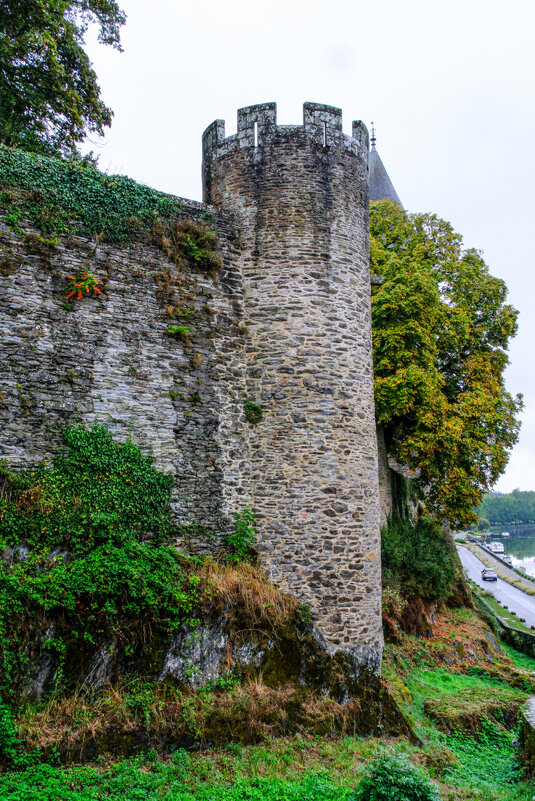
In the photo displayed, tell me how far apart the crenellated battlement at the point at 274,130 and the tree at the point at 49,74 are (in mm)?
4240

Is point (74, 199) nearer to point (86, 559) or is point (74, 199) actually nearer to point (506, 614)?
point (86, 559)

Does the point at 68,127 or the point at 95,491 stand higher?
the point at 68,127

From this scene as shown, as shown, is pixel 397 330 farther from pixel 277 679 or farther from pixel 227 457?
pixel 277 679

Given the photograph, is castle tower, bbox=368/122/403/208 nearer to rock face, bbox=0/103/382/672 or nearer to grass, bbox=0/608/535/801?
rock face, bbox=0/103/382/672

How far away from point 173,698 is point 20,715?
69.4 inches

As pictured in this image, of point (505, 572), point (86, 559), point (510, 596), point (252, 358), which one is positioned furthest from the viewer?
point (505, 572)

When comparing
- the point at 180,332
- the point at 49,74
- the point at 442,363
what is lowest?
the point at 180,332

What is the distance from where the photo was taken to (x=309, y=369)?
31.3 ft

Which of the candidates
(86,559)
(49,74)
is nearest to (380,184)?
(49,74)

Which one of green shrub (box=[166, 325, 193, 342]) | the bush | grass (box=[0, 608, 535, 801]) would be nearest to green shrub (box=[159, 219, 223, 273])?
green shrub (box=[166, 325, 193, 342])

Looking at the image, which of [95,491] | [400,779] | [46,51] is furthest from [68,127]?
[400,779]

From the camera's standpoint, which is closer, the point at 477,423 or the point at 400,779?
the point at 400,779

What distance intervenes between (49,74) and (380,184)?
1695cm

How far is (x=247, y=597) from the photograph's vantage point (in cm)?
803
